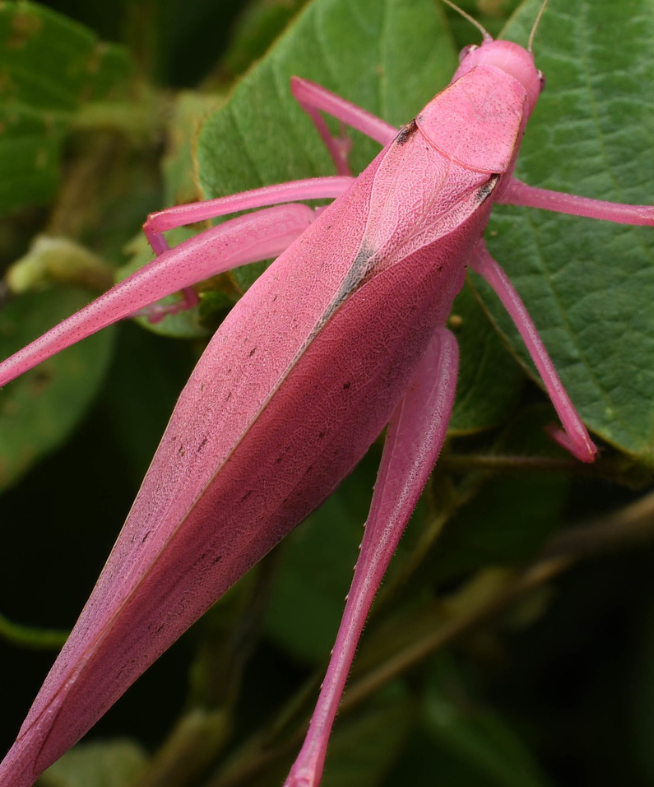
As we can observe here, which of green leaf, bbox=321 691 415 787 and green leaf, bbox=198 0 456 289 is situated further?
green leaf, bbox=321 691 415 787

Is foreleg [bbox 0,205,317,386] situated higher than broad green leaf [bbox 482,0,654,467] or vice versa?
foreleg [bbox 0,205,317,386]

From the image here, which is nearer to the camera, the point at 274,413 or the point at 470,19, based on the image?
the point at 274,413

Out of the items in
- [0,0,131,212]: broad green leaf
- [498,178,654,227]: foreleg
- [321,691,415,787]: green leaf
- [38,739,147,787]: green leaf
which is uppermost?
[0,0,131,212]: broad green leaf

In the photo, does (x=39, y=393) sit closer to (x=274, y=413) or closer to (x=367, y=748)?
(x=274, y=413)

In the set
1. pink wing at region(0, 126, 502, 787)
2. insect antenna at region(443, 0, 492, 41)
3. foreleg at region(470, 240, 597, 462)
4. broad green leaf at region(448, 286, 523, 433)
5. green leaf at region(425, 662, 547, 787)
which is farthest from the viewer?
green leaf at region(425, 662, 547, 787)

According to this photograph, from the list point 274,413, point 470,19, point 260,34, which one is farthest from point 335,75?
point 274,413

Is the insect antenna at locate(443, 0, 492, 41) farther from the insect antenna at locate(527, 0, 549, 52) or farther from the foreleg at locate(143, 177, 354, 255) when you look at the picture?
the foreleg at locate(143, 177, 354, 255)

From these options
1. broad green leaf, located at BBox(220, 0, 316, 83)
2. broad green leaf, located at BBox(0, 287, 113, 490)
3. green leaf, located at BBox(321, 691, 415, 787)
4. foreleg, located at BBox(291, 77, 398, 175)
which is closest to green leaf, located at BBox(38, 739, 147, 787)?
green leaf, located at BBox(321, 691, 415, 787)

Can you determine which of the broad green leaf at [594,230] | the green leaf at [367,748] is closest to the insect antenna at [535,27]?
the broad green leaf at [594,230]
